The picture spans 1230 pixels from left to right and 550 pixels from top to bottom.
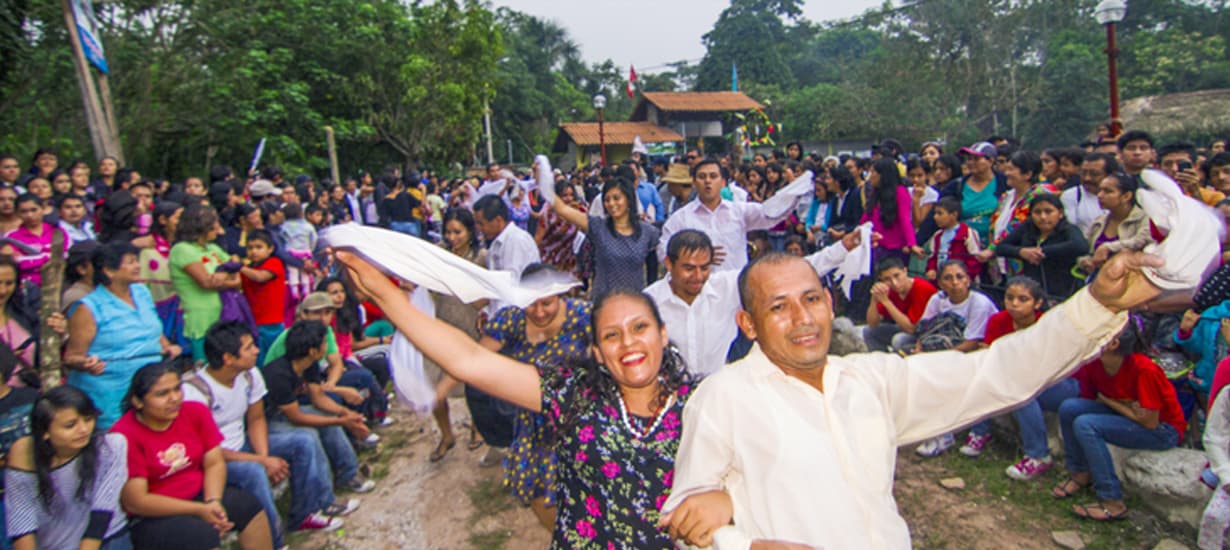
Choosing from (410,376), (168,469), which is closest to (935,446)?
(410,376)

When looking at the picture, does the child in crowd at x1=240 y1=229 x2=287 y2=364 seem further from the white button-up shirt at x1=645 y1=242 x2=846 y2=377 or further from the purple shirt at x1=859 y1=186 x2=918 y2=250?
the purple shirt at x1=859 y1=186 x2=918 y2=250

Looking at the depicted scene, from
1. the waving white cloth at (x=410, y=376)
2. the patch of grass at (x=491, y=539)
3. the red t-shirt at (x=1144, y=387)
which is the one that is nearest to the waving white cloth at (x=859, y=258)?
the red t-shirt at (x=1144, y=387)

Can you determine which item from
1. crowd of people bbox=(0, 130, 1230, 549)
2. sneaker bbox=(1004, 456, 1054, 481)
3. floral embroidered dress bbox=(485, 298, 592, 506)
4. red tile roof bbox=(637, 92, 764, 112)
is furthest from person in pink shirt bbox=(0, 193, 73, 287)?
red tile roof bbox=(637, 92, 764, 112)

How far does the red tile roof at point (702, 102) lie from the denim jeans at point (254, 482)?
112 feet

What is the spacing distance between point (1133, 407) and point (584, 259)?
163 inches

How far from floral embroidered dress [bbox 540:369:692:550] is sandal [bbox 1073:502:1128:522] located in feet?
9.43

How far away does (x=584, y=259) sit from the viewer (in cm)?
636

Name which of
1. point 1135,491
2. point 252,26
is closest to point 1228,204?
point 1135,491

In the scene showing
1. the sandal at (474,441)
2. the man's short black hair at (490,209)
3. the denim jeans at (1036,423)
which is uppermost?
the man's short black hair at (490,209)

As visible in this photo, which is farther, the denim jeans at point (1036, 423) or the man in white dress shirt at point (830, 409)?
the denim jeans at point (1036, 423)

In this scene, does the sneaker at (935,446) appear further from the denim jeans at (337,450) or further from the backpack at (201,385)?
the backpack at (201,385)

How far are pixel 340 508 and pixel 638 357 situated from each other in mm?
3191

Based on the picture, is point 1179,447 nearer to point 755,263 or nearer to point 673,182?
point 755,263

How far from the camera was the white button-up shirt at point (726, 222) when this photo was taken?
5379mm
